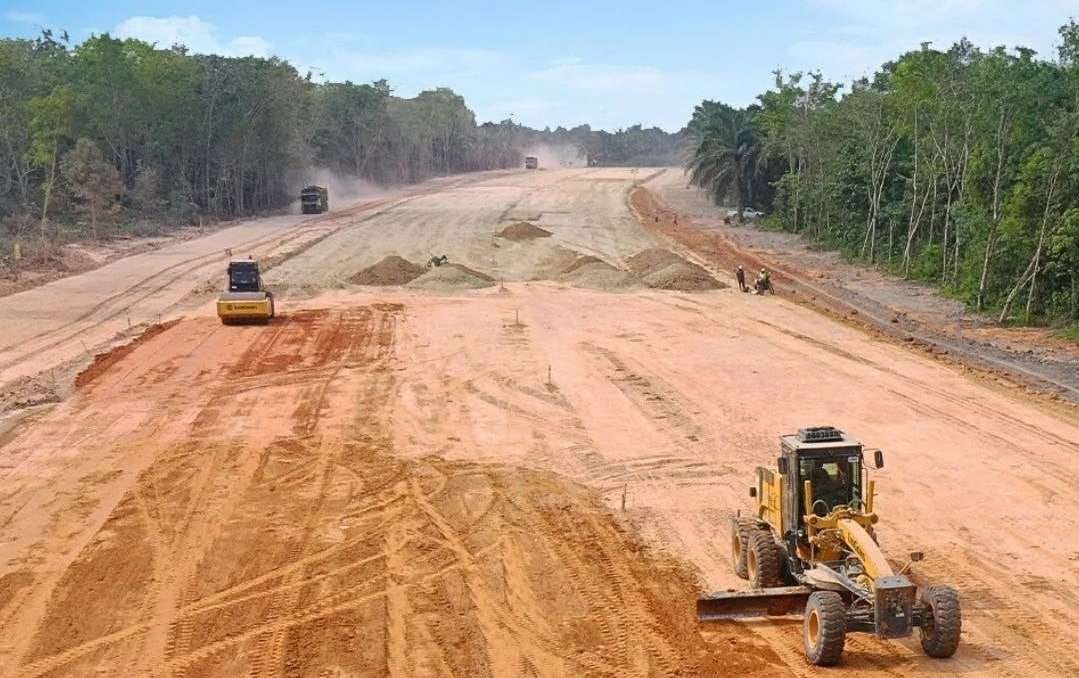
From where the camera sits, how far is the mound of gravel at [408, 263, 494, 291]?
138 feet

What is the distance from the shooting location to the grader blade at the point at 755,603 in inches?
467

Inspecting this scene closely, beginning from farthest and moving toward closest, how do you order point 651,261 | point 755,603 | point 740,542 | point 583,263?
1. point 651,261
2. point 583,263
3. point 740,542
4. point 755,603

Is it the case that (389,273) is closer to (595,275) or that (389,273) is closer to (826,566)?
(595,275)

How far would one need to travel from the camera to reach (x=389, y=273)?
43.9 meters

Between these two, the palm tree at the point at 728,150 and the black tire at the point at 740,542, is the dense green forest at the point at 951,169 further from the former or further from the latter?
the black tire at the point at 740,542

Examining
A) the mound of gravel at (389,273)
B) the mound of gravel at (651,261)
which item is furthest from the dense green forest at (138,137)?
the mound of gravel at (651,261)

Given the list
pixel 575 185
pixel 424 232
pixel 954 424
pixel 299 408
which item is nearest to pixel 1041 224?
pixel 954 424

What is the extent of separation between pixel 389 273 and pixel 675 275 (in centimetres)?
1211

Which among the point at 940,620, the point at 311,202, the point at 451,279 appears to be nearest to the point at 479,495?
the point at 940,620

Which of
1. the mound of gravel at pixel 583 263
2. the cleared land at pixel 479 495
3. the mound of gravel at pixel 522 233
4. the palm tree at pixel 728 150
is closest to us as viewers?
the cleared land at pixel 479 495

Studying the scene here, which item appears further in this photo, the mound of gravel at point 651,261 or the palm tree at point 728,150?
the palm tree at point 728,150

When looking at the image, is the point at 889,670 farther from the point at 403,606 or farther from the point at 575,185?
the point at 575,185

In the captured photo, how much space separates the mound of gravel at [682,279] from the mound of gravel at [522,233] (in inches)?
574

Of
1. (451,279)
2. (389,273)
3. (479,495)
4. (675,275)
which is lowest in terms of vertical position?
(479,495)
